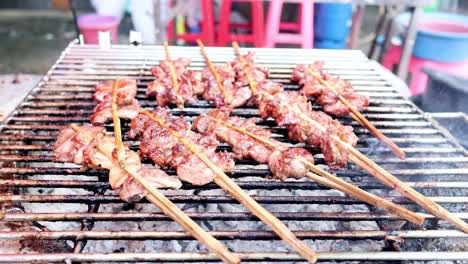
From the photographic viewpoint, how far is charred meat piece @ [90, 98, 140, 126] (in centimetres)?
321

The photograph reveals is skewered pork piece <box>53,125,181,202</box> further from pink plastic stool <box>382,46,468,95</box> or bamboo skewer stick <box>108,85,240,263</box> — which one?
pink plastic stool <box>382,46,468,95</box>

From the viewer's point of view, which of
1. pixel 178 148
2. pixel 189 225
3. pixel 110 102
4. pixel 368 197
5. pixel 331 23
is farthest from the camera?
pixel 331 23

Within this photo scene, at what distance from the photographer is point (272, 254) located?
2.03 meters

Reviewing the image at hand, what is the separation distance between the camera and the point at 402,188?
2.37 m

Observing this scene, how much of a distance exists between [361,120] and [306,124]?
493 mm

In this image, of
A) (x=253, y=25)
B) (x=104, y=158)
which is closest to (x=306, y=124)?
(x=104, y=158)

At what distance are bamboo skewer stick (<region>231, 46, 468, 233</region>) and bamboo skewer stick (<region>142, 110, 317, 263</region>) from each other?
807 mm

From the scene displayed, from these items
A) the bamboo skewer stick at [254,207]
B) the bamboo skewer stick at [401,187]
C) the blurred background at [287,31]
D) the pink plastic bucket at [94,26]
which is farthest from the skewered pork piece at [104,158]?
the pink plastic bucket at [94,26]

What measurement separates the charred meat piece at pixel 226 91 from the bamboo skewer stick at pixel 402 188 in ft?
3.38

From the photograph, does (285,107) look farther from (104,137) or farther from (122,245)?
(122,245)

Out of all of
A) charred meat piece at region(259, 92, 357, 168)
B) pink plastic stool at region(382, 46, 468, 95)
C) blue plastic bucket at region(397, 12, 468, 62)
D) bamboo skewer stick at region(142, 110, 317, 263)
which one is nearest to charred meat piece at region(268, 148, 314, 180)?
charred meat piece at region(259, 92, 357, 168)

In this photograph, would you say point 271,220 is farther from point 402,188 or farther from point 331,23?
point 331,23

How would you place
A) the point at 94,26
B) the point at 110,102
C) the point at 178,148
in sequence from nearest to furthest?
the point at 178,148 → the point at 110,102 → the point at 94,26

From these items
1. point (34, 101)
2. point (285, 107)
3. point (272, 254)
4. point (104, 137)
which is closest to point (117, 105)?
point (104, 137)
